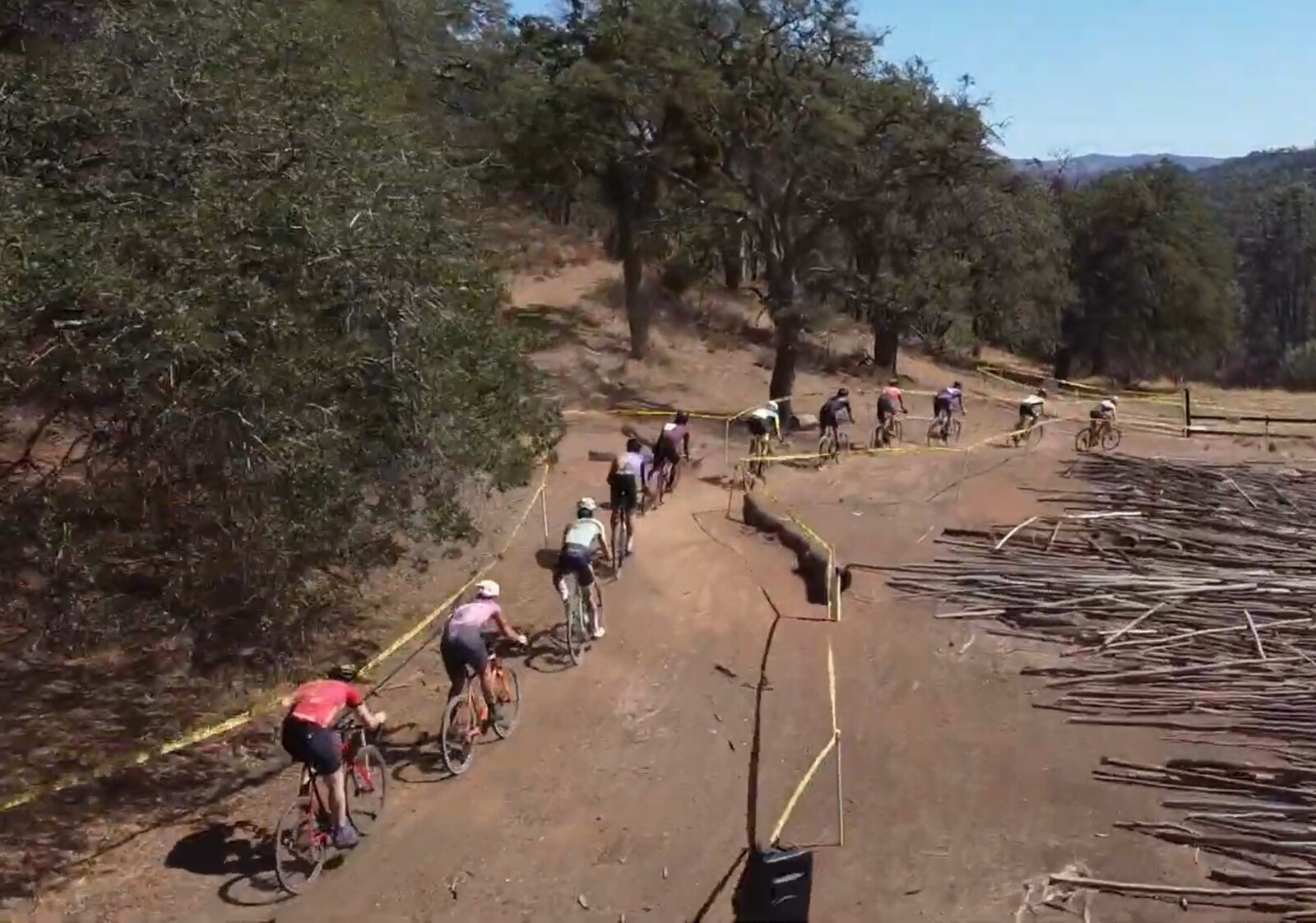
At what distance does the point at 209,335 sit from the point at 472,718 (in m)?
4.74

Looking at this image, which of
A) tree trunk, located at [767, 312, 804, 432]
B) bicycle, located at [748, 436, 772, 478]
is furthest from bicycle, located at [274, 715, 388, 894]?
tree trunk, located at [767, 312, 804, 432]

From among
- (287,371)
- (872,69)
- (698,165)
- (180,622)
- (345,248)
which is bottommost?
(180,622)

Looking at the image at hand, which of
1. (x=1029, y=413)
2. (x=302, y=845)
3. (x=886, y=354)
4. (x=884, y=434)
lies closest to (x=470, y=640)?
(x=302, y=845)

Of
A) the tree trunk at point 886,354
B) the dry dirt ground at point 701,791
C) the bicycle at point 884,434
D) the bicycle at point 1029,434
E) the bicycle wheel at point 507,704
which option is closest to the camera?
the dry dirt ground at point 701,791

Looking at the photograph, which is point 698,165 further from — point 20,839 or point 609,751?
point 20,839

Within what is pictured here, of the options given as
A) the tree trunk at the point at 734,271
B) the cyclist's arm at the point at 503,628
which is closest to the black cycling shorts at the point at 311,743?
the cyclist's arm at the point at 503,628

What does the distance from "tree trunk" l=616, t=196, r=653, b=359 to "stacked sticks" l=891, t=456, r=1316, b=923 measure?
1721 cm

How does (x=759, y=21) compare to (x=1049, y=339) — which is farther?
(x=1049, y=339)

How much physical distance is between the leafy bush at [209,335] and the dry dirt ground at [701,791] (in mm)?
2212

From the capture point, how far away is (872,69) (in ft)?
102

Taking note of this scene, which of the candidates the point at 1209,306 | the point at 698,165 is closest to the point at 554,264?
the point at 698,165

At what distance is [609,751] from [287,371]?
17.1ft

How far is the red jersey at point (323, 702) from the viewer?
938cm

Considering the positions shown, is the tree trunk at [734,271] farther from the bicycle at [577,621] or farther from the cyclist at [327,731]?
the cyclist at [327,731]
